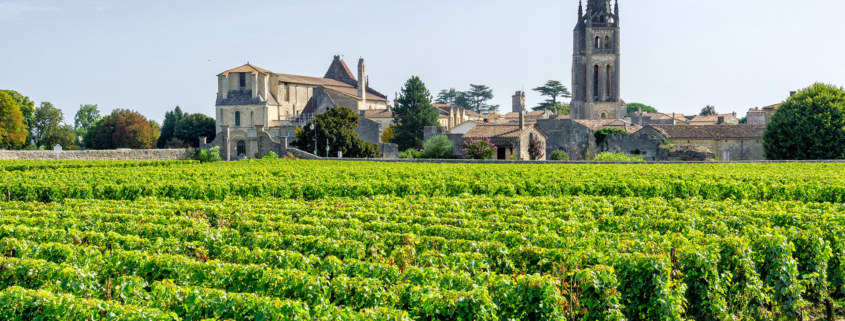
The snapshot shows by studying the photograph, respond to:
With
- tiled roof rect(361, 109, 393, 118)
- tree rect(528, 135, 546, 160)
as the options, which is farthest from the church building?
tree rect(528, 135, 546, 160)

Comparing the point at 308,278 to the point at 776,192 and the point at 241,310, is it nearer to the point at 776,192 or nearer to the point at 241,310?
the point at 241,310

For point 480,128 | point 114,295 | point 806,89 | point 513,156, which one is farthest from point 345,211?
point 806,89

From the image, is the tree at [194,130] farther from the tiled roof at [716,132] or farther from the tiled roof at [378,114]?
the tiled roof at [716,132]

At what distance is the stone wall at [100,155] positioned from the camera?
36.6m

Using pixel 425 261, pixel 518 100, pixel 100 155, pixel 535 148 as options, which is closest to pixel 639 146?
pixel 535 148

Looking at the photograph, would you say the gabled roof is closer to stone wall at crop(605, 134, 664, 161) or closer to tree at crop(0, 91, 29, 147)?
stone wall at crop(605, 134, 664, 161)

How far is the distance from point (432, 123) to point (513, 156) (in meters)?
26.3

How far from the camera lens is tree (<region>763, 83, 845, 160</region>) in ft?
115

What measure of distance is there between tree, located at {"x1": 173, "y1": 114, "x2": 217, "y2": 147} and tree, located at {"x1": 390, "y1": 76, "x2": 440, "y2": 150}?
23.9 m

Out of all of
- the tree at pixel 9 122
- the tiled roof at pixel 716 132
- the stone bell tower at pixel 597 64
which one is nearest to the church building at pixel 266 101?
the tree at pixel 9 122

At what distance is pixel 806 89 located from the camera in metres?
37.2

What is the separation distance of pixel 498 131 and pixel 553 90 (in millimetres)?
67177

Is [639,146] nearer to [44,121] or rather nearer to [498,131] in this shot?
[498,131]

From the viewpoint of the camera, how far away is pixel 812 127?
3528 cm
